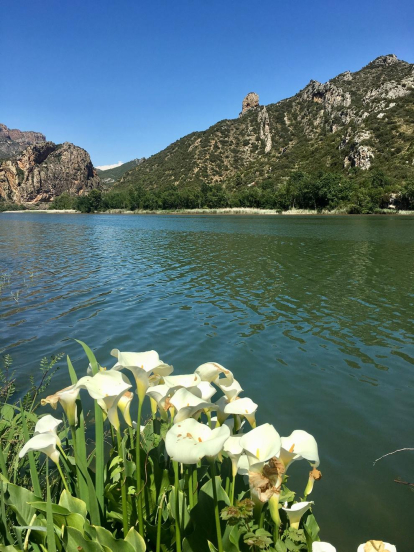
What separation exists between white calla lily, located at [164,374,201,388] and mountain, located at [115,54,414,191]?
91.7 m

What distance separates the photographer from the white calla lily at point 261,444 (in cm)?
162

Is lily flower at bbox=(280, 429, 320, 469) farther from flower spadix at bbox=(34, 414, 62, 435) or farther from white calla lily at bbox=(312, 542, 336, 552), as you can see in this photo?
flower spadix at bbox=(34, 414, 62, 435)

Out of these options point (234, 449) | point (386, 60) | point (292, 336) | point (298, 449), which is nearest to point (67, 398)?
point (234, 449)

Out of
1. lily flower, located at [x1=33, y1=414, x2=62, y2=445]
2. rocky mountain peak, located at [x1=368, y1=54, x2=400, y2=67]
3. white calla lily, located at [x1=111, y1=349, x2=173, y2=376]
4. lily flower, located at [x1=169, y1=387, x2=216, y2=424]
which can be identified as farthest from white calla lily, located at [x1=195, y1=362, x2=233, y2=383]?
rocky mountain peak, located at [x1=368, y1=54, x2=400, y2=67]

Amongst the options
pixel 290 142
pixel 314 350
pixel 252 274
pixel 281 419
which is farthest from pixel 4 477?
pixel 290 142

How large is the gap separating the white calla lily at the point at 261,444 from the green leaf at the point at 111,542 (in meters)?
0.83

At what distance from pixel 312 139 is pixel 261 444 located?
477 ft

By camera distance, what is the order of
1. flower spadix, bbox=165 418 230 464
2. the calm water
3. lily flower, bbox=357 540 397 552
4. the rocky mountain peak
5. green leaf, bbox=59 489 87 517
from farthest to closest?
1. the rocky mountain peak
2. the calm water
3. green leaf, bbox=59 489 87 517
4. lily flower, bbox=357 540 397 552
5. flower spadix, bbox=165 418 230 464

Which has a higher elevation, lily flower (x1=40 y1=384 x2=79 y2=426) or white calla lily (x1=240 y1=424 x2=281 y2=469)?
lily flower (x1=40 y1=384 x2=79 y2=426)

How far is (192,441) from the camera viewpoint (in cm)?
150

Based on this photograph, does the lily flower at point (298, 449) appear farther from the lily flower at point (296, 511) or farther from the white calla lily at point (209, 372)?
the white calla lily at point (209, 372)

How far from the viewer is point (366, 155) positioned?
94.4 m

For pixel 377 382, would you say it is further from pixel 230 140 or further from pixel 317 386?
pixel 230 140

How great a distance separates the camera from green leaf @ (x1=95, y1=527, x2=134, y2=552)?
72.2 inches
